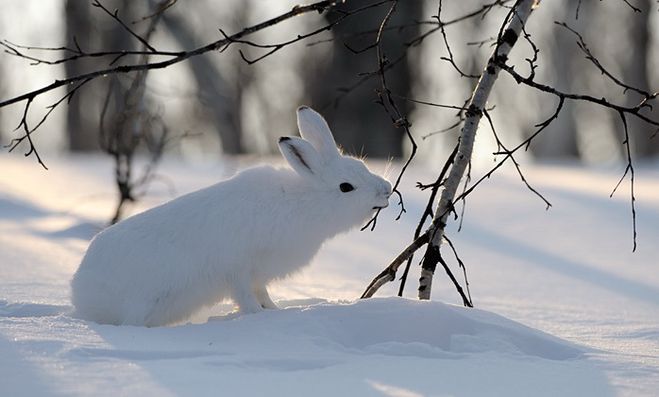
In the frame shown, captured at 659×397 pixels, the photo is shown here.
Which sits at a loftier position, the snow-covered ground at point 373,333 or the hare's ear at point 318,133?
the hare's ear at point 318,133

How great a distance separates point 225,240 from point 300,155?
→ 452mm

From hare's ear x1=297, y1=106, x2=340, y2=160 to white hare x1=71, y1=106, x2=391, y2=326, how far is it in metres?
0.03

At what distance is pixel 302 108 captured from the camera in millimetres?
3975

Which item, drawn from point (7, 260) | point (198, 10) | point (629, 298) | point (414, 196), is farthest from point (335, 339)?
point (198, 10)

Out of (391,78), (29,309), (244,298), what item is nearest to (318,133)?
(244,298)

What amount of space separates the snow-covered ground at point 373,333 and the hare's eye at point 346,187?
1.47ft

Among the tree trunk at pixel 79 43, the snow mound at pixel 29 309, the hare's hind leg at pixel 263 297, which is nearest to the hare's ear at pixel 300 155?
the hare's hind leg at pixel 263 297

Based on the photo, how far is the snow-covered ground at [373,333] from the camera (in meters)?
2.70

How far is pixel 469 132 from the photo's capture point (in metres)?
3.76

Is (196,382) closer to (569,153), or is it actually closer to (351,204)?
(351,204)

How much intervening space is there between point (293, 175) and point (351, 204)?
258 mm

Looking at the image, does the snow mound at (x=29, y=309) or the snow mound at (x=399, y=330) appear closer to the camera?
the snow mound at (x=399, y=330)

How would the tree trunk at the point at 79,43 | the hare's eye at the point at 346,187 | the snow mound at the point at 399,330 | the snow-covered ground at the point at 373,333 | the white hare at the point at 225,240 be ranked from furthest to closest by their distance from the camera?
the tree trunk at the point at 79,43 < the hare's eye at the point at 346,187 < the white hare at the point at 225,240 < the snow mound at the point at 399,330 < the snow-covered ground at the point at 373,333

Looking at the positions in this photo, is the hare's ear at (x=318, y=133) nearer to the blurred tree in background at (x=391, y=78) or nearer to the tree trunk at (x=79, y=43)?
the blurred tree in background at (x=391, y=78)
